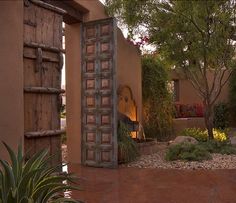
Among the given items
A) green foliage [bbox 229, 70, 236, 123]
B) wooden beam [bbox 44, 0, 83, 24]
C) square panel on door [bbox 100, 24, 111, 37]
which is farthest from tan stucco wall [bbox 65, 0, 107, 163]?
green foliage [bbox 229, 70, 236, 123]

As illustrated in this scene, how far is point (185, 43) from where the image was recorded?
30.1 feet

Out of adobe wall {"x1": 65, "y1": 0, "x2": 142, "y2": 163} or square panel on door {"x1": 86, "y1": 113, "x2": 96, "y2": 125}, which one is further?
adobe wall {"x1": 65, "y1": 0, "x2": 142, "y2": 163}

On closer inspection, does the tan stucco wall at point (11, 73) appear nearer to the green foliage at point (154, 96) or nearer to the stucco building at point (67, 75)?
the stucco building at point (67, 75)

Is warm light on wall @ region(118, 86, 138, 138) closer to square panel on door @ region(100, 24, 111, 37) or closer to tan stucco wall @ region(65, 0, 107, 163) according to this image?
tan stucco wall @ region(65, 0, 107, 163)

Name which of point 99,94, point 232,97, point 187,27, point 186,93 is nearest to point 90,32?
point 99,94

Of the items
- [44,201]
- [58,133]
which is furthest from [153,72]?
[44,201]

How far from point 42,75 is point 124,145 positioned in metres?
2.78

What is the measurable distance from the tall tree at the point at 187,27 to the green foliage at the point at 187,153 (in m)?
1.72

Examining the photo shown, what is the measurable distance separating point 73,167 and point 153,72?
4639 mm

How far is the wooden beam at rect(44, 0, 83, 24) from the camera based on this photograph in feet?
23.4

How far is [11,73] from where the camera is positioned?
16.1 feet

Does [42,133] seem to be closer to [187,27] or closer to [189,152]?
[189,152]

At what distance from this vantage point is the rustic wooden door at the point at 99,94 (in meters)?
7.31

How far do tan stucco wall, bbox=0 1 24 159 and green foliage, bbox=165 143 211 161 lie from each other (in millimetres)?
3731
